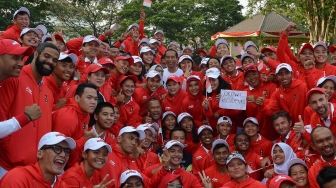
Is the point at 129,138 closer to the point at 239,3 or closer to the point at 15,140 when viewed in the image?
the point at 15,140

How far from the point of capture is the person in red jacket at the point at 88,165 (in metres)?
5.97

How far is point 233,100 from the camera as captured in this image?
9305mm

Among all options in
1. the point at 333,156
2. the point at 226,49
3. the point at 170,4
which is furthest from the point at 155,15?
the point at 333,156


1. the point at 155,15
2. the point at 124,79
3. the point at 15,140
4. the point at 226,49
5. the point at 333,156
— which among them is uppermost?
the point at 155,15

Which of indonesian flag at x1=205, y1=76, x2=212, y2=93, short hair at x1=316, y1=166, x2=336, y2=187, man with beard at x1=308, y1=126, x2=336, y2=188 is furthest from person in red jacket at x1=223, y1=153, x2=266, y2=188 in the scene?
indonesian flag at x1=205, y1=76, x2=212, y2=93

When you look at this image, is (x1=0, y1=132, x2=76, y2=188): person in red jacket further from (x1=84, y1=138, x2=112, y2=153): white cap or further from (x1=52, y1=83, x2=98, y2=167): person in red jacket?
(x1=52, y1=83, x2=98, y2=167): person in red jacket

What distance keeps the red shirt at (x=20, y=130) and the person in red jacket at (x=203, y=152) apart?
13.3 feet

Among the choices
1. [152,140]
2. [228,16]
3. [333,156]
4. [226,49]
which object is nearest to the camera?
[333,156]

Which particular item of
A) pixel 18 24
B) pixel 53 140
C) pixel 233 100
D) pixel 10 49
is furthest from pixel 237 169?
pixel 18 24

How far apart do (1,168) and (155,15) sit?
37.0 metres

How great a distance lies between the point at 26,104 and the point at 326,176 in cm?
424

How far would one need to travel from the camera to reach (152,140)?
9.14 metres

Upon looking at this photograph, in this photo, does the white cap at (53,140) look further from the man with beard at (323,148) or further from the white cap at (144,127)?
the man with beard at (323,148)

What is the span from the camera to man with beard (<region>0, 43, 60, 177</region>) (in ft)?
18.7
